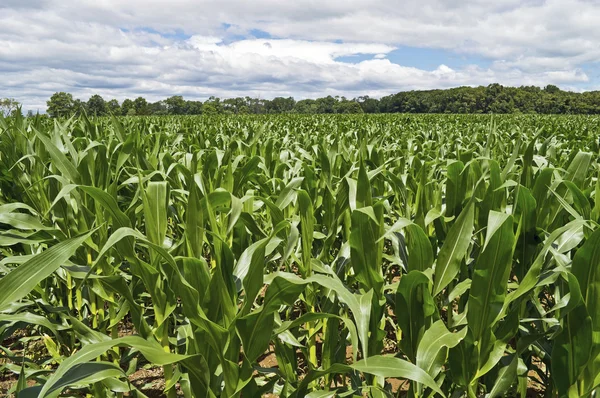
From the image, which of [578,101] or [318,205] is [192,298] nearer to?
[318,205]

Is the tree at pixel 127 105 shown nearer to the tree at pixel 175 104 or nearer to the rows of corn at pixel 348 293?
the tree at pixel 175 104

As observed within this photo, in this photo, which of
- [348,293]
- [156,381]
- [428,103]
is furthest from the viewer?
[428,103]

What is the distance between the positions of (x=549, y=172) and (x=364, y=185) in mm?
843

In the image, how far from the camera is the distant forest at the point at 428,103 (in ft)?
245

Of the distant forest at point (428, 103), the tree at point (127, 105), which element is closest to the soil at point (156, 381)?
the distant forest at point (428, 103)

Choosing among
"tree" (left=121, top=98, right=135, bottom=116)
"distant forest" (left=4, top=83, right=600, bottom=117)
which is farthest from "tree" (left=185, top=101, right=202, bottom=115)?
"tree" (left=121, top=98, right=135, bottom=116)

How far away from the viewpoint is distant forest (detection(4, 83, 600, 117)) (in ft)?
245

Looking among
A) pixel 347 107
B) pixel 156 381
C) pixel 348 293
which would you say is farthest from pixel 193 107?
pixel 348 293

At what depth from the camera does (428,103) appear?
292ft

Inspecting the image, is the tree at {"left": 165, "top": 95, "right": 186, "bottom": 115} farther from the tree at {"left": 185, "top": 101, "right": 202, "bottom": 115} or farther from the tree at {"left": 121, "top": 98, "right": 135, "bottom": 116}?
the tree at {"left": 121, "top": 98, "right": 135, "bottom": 116}

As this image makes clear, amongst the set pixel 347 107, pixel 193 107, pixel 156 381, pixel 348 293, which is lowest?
pixel 156 381

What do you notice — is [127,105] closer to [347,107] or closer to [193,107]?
[193,107]

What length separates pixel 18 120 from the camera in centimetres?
377

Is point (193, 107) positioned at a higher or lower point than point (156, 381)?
higher
